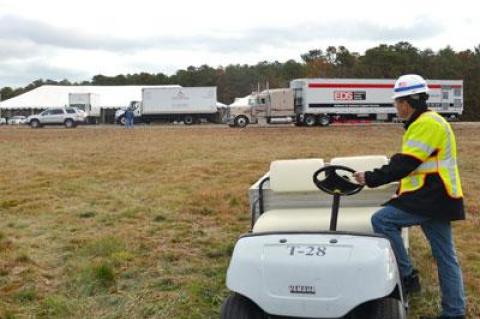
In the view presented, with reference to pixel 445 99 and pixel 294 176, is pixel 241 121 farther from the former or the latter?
pixel 294 176

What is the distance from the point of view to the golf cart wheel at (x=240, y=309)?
11.8ft

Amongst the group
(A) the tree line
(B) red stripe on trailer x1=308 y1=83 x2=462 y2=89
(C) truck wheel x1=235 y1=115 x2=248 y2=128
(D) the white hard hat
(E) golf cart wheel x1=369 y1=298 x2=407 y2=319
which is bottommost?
(E) golf cart wheel x1=369 y1=298 x2=407 y2=319

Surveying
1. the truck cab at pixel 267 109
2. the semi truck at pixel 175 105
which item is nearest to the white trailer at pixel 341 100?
the truck cab at pixel 267 109

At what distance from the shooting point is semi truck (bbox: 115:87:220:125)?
51.3m

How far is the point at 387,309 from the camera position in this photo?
11.3 feet

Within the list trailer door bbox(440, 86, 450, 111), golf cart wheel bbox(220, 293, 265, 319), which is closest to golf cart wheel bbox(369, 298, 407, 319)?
golf cart wheel bbox(220, 293, 265, 319)

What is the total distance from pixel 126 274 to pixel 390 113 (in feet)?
126

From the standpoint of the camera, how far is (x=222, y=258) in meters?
6.27

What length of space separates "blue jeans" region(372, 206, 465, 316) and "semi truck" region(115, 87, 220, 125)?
4742cm

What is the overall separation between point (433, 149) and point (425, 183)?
0.76 ft

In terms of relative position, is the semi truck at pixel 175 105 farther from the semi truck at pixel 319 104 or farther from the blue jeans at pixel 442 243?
the blue jeans at pixel 442 243

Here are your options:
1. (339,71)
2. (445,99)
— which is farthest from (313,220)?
(339,71)

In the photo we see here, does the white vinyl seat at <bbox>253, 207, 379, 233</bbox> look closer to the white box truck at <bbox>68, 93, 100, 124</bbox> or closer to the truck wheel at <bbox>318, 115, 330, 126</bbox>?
the truck wheel at <bbox>318, 115, 330, 126</bbox>

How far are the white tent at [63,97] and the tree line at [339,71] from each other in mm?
19701
